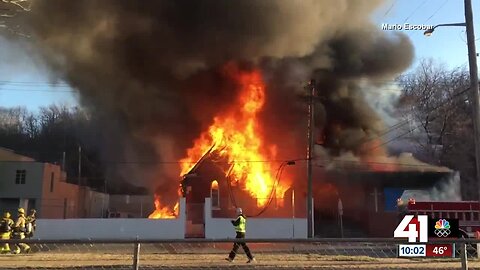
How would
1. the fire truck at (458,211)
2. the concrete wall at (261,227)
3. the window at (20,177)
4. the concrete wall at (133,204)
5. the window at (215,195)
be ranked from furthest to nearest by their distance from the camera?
the window at (20,177) < the concrete wall at (133,204) < the window at (215,195) < the concrete wall at (261,227) < the fire truck at (458,211)

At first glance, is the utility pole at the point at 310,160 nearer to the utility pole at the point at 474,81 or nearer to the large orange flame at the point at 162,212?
the large orange flame at the point at 162,212

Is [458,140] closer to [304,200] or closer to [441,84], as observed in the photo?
[441,84]

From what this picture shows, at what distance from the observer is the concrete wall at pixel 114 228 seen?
22422mm

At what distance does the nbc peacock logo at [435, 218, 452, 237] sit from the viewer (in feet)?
32.7

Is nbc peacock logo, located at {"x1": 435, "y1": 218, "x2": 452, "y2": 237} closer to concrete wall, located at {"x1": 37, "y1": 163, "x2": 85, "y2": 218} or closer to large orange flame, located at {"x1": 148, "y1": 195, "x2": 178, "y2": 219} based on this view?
large orange flame, located at {"x1": 148, "y1": 195, "x2": 178, "y2": 219}

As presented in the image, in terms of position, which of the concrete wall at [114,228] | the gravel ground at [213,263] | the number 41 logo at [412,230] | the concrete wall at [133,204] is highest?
the concrete wall at [133,204]

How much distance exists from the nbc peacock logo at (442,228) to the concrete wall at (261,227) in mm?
A: 12458

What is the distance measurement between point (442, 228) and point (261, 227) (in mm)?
13200

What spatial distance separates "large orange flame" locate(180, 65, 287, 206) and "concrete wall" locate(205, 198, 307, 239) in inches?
204

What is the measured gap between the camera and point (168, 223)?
2261 centimetres

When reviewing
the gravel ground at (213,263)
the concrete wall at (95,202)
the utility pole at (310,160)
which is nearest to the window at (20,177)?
the concrete wall at (95,202)

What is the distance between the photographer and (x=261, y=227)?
22.8 meters

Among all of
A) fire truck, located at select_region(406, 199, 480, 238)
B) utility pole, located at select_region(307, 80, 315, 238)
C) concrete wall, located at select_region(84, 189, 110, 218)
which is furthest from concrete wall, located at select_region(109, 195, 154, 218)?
fire truck, located at select_region(406, 199, 480, 238)

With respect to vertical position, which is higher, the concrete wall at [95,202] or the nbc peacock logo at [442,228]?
the concrete wall at [95,202]
